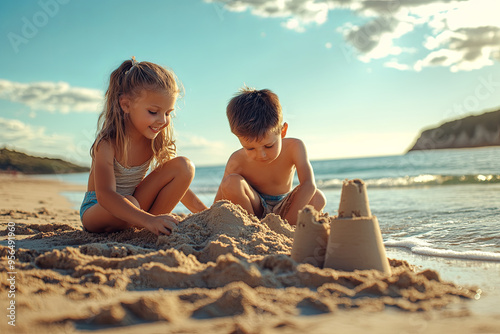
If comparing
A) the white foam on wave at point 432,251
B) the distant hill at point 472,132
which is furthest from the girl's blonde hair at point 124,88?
the distant hill at point 472,132

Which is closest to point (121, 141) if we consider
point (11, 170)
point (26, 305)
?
point (26, 305)

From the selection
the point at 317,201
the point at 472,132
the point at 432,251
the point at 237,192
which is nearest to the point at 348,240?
the point at 432,251

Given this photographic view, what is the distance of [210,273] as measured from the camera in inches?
67.9

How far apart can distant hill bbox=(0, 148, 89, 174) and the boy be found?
95.2ft

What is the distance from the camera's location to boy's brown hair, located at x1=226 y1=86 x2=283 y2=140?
311 cm

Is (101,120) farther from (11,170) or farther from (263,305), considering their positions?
(11,170)

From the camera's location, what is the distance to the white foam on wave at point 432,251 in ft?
7.79

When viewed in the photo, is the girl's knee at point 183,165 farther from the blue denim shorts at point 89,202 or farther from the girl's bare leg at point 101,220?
the blue denim shorts at point 89,202

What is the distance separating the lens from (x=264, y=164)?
3.61 metres

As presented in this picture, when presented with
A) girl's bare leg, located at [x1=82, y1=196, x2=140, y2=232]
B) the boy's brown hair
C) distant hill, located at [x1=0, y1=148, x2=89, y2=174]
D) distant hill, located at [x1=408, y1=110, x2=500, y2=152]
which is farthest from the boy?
distant hill, located at [x1=408, y1=110, x2=500, y2=152]

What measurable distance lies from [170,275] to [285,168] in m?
2.05

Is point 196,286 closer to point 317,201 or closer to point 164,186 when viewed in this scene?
point 164,186

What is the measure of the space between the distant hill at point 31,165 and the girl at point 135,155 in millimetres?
28667

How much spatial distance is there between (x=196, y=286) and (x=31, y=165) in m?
37.3
